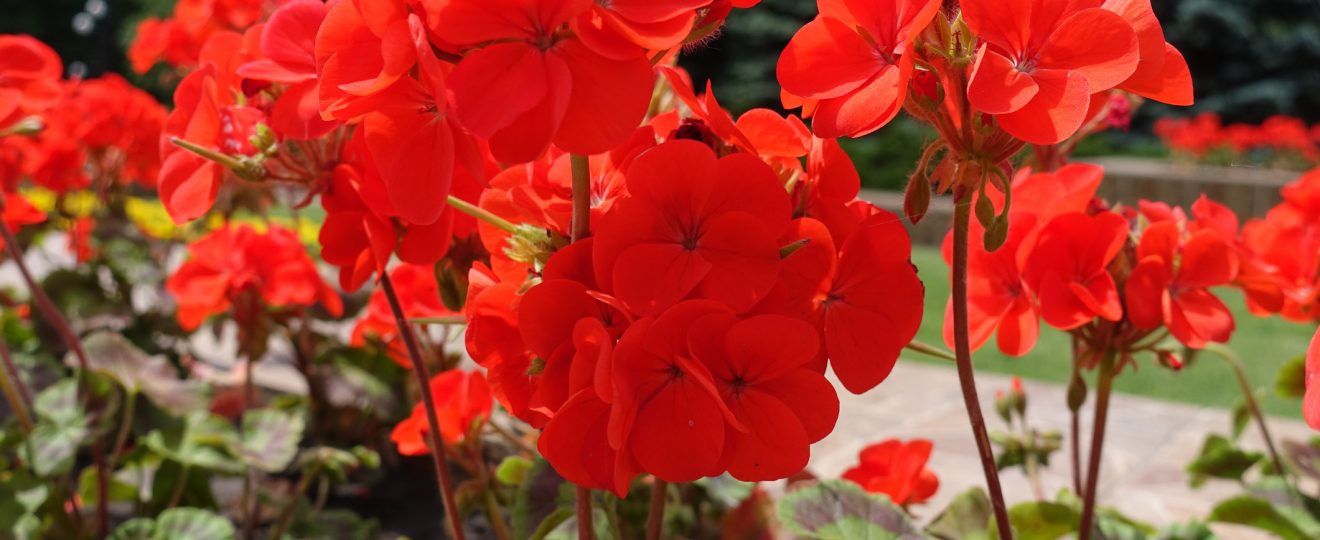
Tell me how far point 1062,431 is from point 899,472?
1405 millimetres

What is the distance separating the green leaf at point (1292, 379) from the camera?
4.39 feet

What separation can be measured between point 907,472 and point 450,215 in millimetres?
576

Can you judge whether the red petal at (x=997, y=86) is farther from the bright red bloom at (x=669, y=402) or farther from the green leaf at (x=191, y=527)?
the green leaf at (x=191, y=527)

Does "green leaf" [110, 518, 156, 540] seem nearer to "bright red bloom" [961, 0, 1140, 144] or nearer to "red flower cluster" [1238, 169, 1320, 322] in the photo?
"bright red bloom" [961, 0, 1140, 144]

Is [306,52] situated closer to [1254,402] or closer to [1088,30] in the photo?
[1088,30]

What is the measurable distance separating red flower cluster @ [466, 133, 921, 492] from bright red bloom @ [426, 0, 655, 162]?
62 mm

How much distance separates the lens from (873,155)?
38.2ft

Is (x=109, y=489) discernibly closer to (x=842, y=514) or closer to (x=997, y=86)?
(x=842, y=514)

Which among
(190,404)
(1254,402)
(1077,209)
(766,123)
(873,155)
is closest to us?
(766,123)

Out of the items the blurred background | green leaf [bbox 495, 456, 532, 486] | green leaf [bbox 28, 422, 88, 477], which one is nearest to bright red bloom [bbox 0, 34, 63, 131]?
green leaf [bbox 28, 422, 88, 477]

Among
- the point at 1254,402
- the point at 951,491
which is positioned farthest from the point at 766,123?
the point at 951,491

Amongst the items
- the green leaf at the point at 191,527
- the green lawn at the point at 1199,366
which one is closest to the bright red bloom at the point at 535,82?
the green leaf at the point at 191,527

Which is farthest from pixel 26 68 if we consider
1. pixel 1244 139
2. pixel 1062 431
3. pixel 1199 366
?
pixel 1244 139

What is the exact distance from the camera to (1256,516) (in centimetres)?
121
